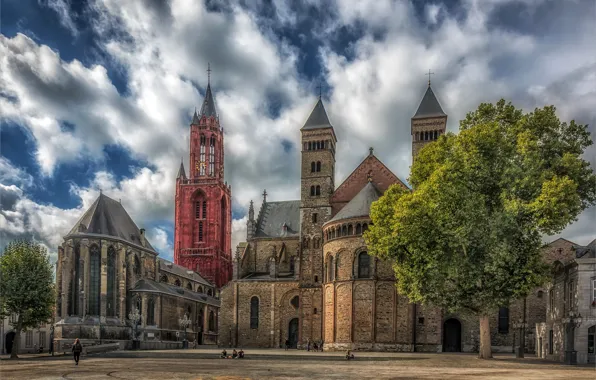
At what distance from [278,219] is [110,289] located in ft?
74.1

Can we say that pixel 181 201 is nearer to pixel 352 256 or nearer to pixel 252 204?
pixel 252 204

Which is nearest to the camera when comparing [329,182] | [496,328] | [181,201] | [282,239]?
[496,328]

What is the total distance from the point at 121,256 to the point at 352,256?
1051 inches

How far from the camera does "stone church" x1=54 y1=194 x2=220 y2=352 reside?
5950cm

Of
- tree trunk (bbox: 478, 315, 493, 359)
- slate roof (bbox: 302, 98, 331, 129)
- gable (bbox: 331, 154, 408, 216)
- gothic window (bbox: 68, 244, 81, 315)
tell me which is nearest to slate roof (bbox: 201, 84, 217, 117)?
slate roof (bbox: 302, 98, 331, 129)

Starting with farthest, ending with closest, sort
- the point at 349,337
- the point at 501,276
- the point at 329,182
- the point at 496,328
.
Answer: the point at 329,182
the point at 496,328
the point at 349,337
the point at 501,276

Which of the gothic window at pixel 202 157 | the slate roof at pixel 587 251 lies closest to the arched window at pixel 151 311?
the gothic window at pixel 202 157

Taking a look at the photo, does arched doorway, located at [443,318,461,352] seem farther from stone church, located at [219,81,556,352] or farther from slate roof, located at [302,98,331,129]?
slate roof, located at [302,98,331,129]

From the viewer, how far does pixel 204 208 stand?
105750 mm

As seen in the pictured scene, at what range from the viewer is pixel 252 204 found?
243ft

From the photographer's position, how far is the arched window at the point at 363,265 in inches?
2040

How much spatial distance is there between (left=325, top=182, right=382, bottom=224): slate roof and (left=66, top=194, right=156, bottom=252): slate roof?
25556 mm

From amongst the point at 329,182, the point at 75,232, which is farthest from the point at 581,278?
the point at 75,232

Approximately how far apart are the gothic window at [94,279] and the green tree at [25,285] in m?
16.5
